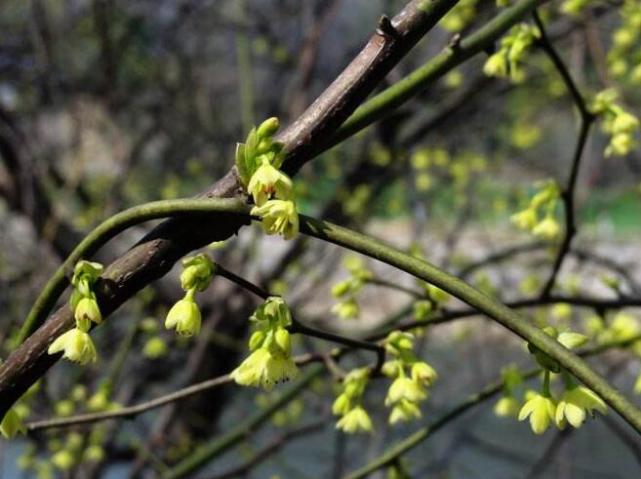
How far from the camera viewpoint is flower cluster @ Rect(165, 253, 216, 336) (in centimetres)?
89

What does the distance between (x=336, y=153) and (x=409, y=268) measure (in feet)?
14.1

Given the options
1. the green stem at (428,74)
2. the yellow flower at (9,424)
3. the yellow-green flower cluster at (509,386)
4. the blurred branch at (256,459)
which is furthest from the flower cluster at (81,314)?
the blurred branch at (256,459)

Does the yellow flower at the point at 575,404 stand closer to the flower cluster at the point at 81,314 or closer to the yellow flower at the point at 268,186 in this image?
the yellow flower at the point at 268,186

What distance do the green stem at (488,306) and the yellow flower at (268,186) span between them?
44 millimetres

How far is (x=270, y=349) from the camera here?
888mm

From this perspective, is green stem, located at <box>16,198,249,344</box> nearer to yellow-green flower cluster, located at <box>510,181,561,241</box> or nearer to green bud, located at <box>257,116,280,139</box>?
green bud, located at <box>257,116,280,139</box>

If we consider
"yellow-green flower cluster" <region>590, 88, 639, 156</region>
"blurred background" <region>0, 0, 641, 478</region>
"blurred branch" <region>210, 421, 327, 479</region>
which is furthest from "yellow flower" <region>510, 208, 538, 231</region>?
"blurred branch" <region>210, 421, 327, 479</region>

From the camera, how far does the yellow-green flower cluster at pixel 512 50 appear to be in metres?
1.41

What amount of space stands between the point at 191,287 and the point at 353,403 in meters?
0.41

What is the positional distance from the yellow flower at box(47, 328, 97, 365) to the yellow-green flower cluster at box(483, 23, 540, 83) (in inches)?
31.5

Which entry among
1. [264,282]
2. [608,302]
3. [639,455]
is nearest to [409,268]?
[608,302]

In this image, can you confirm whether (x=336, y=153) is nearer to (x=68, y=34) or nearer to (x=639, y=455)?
(x=68, y=34)

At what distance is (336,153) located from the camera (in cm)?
502

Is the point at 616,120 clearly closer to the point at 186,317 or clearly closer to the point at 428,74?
the point at 428,74
